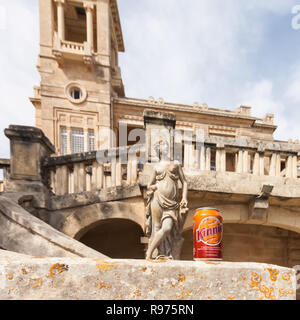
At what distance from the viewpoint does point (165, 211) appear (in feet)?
11.3

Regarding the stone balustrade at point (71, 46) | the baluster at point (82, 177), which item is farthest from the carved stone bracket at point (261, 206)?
the stone balustrade at point (71, 46)

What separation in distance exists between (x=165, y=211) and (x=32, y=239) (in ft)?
6.12

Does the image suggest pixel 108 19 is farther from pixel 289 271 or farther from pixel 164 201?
pixel 289 271

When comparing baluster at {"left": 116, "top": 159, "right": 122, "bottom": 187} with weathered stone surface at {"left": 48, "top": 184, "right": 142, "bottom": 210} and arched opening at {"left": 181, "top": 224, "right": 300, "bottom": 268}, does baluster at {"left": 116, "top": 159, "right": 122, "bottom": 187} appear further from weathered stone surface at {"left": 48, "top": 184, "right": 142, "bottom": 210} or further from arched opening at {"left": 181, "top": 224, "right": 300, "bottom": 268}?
arched opening at {"left": 181, "top": 224, "right": 300, "bottom": 268}

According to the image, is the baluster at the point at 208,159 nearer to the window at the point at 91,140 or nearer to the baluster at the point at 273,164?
the baluster at the point at 273,164

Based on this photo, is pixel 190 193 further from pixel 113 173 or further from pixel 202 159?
pixel 113 173

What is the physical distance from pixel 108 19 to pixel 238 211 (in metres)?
15.6

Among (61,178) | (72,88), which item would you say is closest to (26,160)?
(61,178)

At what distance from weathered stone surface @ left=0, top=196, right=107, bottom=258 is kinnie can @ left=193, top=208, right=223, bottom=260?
42.4 inches

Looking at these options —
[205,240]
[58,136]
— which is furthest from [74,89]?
[205,240]

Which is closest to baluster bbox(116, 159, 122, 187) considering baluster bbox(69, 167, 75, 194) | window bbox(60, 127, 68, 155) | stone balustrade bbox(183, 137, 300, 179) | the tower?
baluster bbox(69, 167, 75, 194)

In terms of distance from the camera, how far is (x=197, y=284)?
934 millimetres

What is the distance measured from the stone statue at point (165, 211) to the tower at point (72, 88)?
412 inches

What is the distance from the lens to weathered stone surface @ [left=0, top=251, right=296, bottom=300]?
0.85 meters
